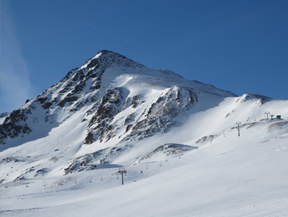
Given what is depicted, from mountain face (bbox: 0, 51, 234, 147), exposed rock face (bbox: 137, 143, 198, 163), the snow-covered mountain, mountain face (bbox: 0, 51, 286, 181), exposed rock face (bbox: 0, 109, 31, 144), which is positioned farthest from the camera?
exposed rock face (bbox: 0, 109, 31, 144)

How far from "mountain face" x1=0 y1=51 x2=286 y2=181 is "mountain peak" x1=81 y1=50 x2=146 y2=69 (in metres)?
0.67

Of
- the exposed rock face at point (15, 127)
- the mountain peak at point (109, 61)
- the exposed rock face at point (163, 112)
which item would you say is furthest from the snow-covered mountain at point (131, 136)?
the mountain peak at point (109, 61)

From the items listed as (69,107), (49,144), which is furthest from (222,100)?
(69,107)

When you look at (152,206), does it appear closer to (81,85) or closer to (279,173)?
(279,173)

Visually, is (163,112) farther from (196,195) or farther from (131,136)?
(196,195)

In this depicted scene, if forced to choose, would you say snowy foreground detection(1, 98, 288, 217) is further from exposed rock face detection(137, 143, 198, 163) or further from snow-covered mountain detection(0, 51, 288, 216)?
exposed rock face detection(137, 143, 198, 163)

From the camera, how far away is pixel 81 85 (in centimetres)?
15500

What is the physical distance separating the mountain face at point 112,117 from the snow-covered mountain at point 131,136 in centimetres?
36

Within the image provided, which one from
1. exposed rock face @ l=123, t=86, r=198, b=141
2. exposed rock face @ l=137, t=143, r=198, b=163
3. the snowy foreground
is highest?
exposed rock face @ l=123, t=86, r=198, b=141

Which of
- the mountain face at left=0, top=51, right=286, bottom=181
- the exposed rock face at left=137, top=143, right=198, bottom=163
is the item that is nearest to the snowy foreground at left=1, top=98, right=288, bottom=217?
the exposed rock face at left=137, top=143, right=198, bottom=163

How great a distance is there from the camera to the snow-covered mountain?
25172 mm

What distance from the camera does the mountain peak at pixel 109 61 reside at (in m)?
175

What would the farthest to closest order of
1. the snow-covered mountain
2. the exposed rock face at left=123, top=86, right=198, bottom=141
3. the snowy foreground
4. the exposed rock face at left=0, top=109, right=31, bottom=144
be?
the exposed rock face at left=0, top=109, right=31, bottom=144
the exposed rock face at left=123, top=86, right=198, bottom=141
the snow-covered mountain
the snowy foreground

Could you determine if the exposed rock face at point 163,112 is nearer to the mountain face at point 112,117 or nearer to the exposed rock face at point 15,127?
the mountain face at point 112,117
